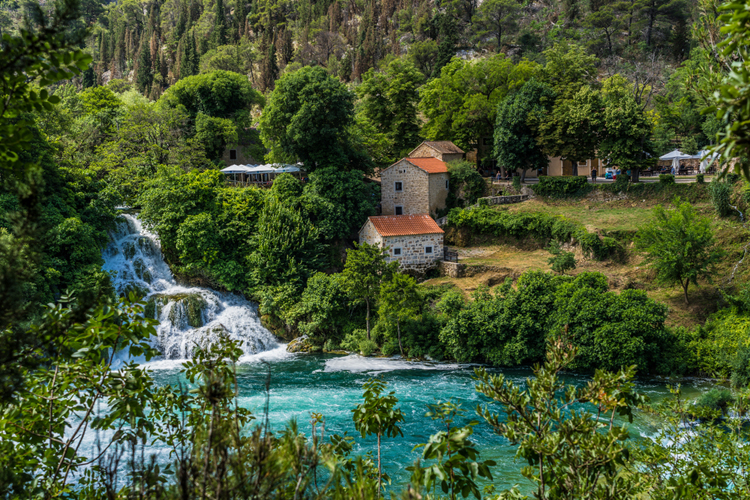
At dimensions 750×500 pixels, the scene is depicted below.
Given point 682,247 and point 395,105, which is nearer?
point 682,247

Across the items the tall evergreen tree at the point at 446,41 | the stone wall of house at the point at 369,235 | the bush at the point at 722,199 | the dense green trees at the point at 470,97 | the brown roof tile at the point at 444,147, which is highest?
the tall evergreen tree at the point at 446,41

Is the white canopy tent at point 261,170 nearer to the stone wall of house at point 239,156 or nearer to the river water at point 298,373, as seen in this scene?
the stone wall of house at point 239,156

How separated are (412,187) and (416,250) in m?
5.71

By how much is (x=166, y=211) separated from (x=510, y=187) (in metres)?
20.3

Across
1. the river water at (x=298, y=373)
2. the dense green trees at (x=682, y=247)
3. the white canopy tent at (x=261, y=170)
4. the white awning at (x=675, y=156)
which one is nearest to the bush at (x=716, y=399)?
the river water at (x=298, y=373)

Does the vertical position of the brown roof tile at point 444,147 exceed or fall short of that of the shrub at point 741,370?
it exceeds it

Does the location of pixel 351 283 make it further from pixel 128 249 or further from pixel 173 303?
pixel 128 249

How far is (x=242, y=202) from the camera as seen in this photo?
97.7 ft

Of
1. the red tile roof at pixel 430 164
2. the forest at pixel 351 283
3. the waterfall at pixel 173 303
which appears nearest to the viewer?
the forest at pixel 351 283

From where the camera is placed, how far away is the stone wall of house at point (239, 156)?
41188 millimetres

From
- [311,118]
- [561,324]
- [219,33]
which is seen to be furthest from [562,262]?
[219,33]

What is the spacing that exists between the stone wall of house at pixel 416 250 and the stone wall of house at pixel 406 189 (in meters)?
4.31

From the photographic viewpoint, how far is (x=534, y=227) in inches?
1181

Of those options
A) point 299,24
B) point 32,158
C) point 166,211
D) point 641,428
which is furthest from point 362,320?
point 299,24
